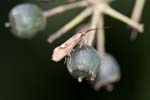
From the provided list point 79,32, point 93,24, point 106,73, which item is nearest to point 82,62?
point 79,32

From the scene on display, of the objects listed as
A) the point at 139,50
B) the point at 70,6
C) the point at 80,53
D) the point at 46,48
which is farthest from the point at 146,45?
the point at 80,53

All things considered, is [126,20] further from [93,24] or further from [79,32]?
[79,32]

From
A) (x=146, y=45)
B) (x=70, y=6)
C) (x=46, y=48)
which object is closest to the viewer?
(x=70, y=6)

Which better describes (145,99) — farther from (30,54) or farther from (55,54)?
(55,54)

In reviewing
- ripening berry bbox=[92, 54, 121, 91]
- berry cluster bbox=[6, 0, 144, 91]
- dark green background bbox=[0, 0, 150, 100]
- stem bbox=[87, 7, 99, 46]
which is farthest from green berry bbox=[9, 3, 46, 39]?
dark green background bbox=[0, 0, 150, 100]

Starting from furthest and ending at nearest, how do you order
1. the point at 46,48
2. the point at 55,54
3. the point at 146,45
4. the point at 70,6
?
1. the point at 46,48
2. the point at 146,45
3. the point at 70,6
4. the point at 55,54

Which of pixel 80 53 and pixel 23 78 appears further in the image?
pixel 23 78

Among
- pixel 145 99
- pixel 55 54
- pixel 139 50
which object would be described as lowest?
pixel 55 54
